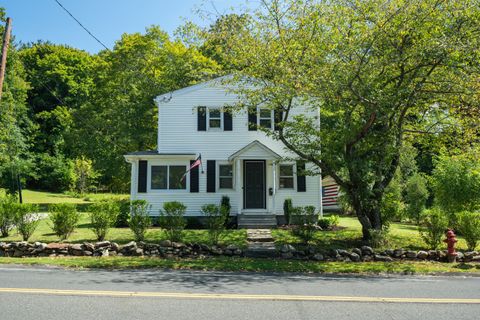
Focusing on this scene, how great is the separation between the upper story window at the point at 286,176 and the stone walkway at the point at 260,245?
12.2 feet

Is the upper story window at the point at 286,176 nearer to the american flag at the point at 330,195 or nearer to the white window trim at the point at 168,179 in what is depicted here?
the white window trim at the point at 168,179

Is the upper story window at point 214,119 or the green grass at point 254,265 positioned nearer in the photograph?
the green grass at point 254,265

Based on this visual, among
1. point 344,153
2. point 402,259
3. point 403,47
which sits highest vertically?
point 403,47

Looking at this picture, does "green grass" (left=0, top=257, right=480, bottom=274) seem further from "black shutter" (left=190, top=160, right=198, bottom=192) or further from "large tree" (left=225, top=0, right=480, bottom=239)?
"black shutter" (left=190, top=160, right=198, bottom=192)

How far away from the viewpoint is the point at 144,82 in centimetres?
2566

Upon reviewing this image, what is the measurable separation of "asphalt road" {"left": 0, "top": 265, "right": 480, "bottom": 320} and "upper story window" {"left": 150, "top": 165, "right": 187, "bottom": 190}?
29.9ft

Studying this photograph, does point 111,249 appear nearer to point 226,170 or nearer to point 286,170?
point 226,170

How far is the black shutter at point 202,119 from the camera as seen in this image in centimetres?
1794

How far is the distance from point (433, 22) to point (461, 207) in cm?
988

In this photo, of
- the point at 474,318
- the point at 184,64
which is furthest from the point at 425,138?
the point at 184,64

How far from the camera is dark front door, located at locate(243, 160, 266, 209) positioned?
17.5 m

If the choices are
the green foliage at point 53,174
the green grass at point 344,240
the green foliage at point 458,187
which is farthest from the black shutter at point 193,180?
the green foliage at point 53,174

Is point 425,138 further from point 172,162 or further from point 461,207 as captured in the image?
point 172,162

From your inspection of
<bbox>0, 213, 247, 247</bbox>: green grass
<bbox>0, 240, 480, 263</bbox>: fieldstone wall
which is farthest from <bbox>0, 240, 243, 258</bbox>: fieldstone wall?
<bbox>0, 213, 247, 247</bbox>: green grass
